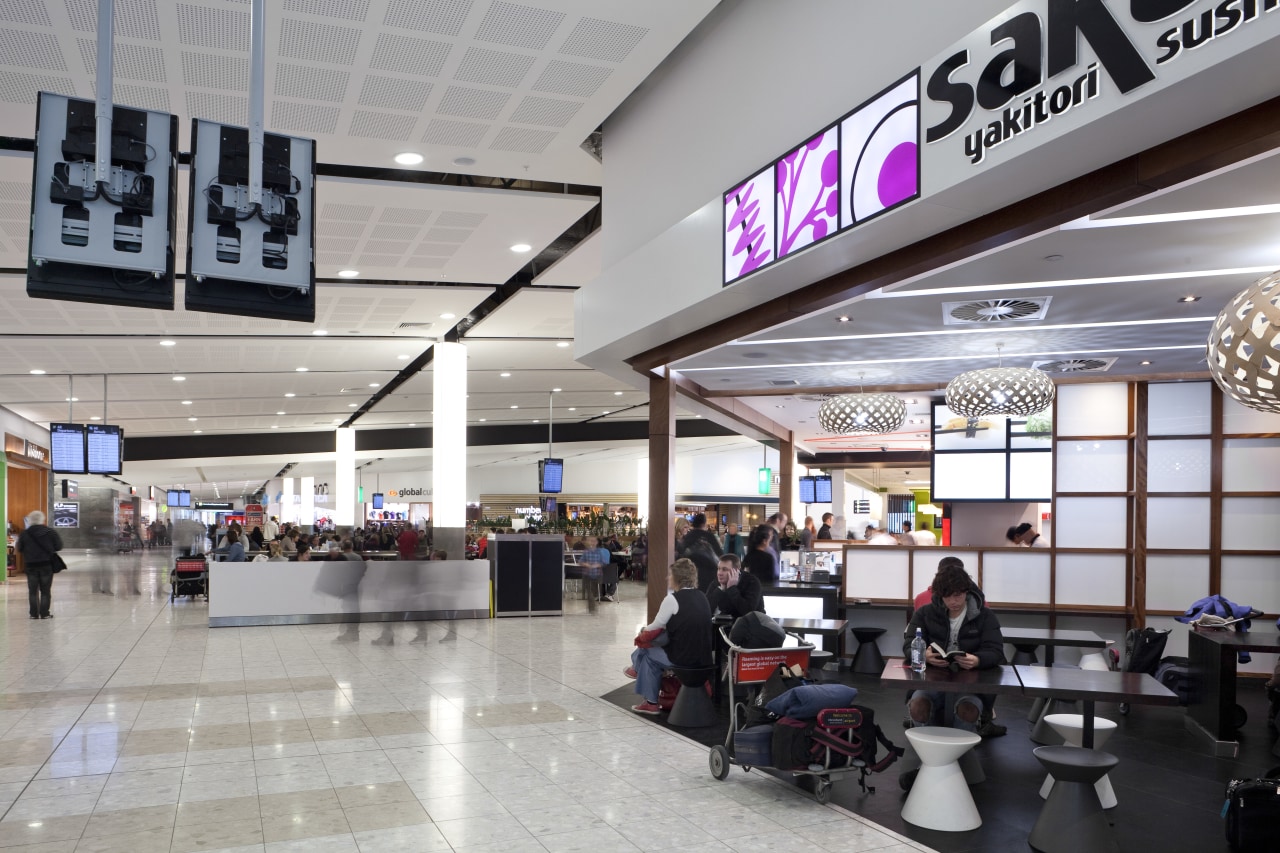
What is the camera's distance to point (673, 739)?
6.44 m

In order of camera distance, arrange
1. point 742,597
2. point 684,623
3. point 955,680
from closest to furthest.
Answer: point 955,680
point 684,623
point 742,597

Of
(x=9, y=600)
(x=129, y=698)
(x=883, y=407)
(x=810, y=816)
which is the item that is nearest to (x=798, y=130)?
(x=810, y=816)

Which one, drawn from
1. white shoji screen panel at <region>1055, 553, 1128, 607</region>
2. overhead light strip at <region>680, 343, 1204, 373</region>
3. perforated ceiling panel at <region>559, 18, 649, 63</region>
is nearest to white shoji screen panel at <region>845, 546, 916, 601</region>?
white shoji screen panel at <region>1055, 553, 1128, 607</region>

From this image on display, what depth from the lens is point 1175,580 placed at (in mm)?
9070

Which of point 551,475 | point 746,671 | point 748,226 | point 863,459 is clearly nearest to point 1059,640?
point 746,671

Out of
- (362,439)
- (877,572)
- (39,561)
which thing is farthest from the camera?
(362,439)

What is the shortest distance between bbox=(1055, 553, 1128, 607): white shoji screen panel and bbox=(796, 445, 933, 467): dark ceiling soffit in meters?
10.9

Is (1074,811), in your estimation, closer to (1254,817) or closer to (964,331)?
(1254,817)

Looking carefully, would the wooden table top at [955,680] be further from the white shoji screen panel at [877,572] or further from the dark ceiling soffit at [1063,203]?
the white shoji screen panel at [877,572]

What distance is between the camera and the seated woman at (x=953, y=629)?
5.60m

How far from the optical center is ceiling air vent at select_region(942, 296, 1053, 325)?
257 inches

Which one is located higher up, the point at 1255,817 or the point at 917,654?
the point at 917,654

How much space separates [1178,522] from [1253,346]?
6.38 m

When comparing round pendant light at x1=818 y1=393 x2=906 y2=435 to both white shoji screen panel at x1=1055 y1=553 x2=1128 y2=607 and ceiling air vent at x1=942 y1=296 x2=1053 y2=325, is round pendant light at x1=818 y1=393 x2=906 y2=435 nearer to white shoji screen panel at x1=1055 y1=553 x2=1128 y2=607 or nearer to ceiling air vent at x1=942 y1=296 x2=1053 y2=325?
white shoji screen panel at x1=1055 y1=553 x2=1128 y2=607
